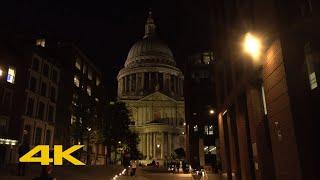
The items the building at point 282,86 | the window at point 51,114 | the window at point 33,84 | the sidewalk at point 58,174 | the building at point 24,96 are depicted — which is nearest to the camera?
the building at point 282,86

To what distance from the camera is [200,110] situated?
67.1 metres

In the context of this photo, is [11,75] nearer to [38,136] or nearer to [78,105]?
[38,136]

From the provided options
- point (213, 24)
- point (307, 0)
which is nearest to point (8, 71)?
point (213, 24)

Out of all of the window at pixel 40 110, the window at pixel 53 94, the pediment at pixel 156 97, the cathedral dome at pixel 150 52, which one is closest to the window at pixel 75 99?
the window at pixel 53 94

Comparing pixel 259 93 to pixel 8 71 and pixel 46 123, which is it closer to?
pixel 8 71

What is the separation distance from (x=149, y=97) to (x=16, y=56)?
282 feet

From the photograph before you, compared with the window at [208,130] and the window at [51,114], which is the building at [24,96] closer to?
the window at [51,114]

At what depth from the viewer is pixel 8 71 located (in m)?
43.5

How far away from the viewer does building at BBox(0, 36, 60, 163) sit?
4278cm

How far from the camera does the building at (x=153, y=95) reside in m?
118

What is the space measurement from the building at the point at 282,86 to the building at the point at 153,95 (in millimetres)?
95822

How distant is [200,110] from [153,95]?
63893 mm

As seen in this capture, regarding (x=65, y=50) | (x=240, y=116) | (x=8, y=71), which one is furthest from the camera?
(x=65, y=50)

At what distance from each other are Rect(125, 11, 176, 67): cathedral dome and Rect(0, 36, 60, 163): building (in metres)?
95.6
